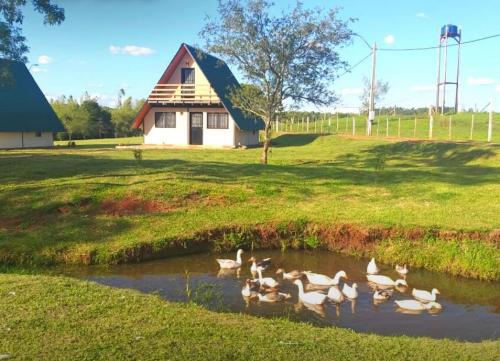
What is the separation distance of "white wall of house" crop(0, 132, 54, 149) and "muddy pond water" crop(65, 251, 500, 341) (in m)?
28.8

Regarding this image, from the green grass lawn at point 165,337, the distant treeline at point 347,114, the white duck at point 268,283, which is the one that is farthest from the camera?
the distant treeline at point 347,114

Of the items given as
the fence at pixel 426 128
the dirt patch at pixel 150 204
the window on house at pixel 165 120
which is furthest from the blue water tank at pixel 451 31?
the dirt patch at pixel 150 204

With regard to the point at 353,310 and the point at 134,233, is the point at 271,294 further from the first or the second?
the point at 134,233

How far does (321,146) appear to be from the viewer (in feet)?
121

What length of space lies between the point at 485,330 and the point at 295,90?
1835 cm

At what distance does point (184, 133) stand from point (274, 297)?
3028 cm

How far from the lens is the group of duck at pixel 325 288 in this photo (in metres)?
7.84

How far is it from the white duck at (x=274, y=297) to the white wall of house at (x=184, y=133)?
2871 cm

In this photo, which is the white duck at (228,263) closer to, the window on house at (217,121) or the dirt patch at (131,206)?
the dirt patch at (131,206)

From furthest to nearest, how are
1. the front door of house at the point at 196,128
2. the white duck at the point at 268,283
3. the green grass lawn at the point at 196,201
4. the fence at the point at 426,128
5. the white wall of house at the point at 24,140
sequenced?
the fence at the point at 426,128 → the front door of house at the point at 196,128 → the white wall of house at the point at 24,140 → the green grass lawn at the point at 196,201 → the white duck at the point at 268,283

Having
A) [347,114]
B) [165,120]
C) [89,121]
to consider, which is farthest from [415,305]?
[347,114]

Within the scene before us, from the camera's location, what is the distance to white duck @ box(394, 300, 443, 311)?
7.71 meters

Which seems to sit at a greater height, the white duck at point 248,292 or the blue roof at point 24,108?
the blue roof at point 24,108

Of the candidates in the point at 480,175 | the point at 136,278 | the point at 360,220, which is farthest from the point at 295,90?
the point at 136,278
